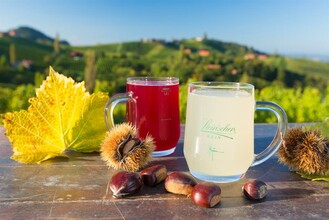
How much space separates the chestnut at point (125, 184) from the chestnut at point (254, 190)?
279 millimetres

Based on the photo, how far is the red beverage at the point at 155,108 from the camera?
1347 millimetres

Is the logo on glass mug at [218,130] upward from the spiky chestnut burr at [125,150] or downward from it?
upward

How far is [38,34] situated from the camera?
3028cm

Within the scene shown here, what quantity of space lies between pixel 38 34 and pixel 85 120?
3092 cm

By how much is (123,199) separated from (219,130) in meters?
0.31

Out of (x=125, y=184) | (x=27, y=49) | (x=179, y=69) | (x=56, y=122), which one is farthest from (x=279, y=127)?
(x=27, y=49)

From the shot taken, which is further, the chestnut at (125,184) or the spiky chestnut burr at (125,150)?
the spiky chestnut burr at (125,150)

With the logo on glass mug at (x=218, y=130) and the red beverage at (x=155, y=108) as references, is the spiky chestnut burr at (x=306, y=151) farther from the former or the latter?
the red beverage at (x=155, y=108)

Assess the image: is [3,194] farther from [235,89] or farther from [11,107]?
[11,107]

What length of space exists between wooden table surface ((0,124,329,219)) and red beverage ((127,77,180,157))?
0.43 feet

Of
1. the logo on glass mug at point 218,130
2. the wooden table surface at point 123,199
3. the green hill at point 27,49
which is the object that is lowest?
the wooden table surface at point 123,199

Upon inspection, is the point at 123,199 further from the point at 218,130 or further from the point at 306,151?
the point at 306,151

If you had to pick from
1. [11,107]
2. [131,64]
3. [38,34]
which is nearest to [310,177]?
[11,107]

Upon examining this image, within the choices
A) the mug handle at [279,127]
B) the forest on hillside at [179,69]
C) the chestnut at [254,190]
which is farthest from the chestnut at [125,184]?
the forest on hillside at [179,69]
